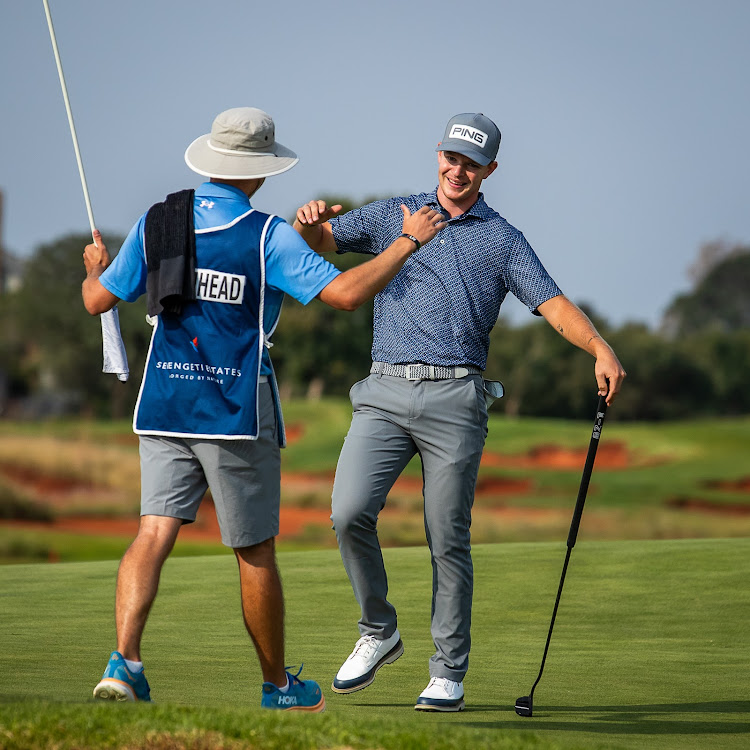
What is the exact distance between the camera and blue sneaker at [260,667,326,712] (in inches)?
150

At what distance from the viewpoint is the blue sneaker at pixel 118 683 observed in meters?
3.51

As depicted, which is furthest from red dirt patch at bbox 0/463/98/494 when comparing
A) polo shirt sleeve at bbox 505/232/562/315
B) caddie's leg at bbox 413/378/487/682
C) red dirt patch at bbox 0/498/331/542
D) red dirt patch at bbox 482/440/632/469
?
polo shirt sleeve at bbox 505/232/562/315

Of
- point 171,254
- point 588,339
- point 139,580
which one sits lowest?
point 139,580

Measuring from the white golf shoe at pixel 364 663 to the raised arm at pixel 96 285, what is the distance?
1.67 metres

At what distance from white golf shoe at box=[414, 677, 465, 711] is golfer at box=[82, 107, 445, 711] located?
1.65ft

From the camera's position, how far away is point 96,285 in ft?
12.6

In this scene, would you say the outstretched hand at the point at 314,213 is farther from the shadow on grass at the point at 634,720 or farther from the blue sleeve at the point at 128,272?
the shadow on grass at the point at 634,720

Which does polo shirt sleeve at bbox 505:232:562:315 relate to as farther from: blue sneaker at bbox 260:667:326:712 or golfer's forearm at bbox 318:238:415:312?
blue sneaker at bbox 260:667:326:712

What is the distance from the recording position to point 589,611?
7.32 m

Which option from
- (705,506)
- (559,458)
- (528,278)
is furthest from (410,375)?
(559,458)

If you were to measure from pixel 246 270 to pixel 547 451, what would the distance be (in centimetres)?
3187

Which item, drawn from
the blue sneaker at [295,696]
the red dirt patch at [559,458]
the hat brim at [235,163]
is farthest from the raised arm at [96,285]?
the red dirt patch at [559,458]

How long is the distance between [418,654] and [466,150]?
8.19 ft

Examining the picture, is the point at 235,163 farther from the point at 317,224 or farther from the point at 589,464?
the point at 589,464
